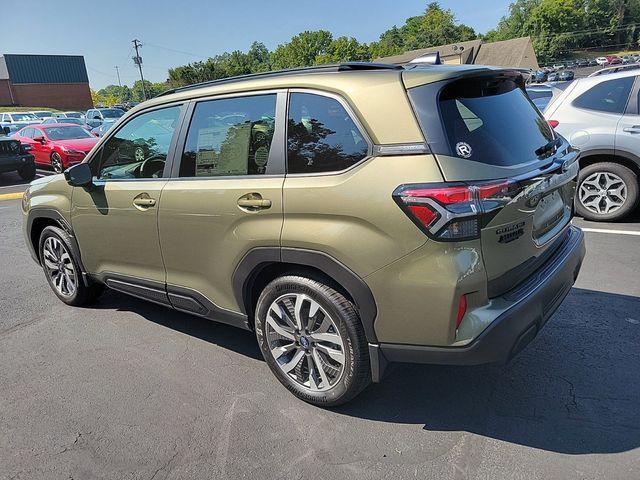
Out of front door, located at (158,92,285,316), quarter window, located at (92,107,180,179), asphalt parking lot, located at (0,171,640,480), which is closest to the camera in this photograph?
asphalt parking lot, located at (0,171,640,480)

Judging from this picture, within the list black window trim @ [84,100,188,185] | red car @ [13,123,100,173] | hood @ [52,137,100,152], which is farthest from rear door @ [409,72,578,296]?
hood @ [52,137,100,152]

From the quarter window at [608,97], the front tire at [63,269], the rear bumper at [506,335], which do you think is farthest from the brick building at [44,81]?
the rear bumper at [506,335]

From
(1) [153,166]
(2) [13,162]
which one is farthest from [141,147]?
(2) [13,162]

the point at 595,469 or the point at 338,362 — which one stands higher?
the point at 338,362

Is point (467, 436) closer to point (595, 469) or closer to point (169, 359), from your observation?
point (595, 469)

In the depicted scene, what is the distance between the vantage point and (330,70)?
2.67 m

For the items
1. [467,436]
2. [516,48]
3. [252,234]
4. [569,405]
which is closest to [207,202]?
[252,234]

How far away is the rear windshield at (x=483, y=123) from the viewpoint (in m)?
2.27

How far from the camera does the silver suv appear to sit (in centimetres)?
585

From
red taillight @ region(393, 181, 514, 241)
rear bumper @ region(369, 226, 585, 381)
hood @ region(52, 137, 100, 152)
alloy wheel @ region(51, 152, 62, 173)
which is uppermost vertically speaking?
hood @ region(52, 137, 100, 152)

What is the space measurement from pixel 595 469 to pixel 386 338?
43.1 inches

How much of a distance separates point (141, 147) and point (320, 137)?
167 centimetres

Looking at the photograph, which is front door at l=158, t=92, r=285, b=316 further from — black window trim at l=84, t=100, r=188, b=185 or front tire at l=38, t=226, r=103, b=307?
front tire at l=38, t=226, r=103, b=307

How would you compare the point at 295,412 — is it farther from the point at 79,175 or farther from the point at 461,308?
the point at 79,175
